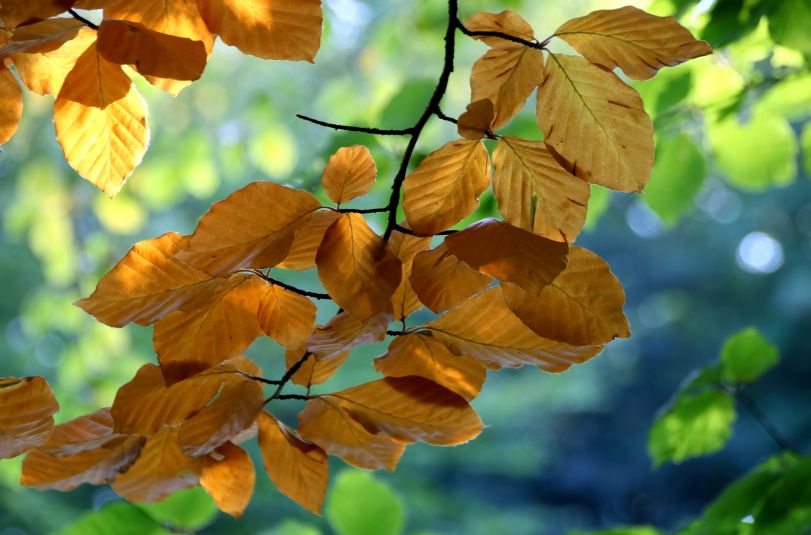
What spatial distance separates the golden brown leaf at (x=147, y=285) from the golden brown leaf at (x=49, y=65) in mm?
98

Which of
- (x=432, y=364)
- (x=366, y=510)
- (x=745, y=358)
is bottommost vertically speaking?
(x=366, y=510)

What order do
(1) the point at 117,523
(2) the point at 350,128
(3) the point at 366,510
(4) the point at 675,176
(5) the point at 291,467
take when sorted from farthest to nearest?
1. (4) the point at 675,176
2. (3) the point at 366,510
3. (1) the point at 117,523
4. (5) the point at 291,467
5. (2) the point at 350,128

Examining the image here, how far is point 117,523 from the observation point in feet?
1.89

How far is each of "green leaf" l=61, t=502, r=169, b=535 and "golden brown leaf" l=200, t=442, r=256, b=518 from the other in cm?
24

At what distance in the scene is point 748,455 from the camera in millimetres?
5727

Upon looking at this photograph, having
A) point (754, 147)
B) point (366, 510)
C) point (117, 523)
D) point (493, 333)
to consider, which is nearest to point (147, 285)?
point (493, 333)

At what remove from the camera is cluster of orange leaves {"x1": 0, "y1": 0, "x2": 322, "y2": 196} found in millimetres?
285

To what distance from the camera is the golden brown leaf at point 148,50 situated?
0.28 meters

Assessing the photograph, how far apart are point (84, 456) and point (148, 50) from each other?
0.20 meters

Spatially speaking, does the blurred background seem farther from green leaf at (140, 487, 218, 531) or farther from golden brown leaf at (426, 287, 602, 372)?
golden brown leaf at (426, 287, 602, 372)

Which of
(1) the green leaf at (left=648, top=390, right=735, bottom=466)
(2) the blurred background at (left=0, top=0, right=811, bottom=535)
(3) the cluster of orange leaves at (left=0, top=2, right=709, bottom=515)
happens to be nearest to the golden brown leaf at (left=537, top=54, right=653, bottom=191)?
(3) the cluster of orange leaves at (left=0, top=2, right=709, bottom=515)

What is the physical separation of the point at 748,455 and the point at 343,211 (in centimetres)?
621

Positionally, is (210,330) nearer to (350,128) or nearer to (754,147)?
(350,128)

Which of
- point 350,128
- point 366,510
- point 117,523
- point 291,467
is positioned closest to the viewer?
point 350,128
